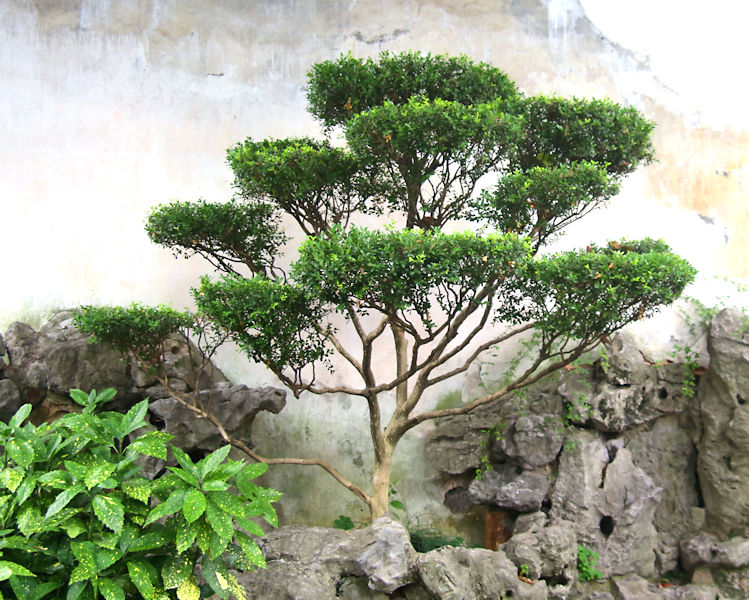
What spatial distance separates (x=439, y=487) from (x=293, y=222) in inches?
130

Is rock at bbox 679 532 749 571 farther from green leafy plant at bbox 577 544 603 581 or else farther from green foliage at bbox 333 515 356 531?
green foliage at bbox 333 515 356 531

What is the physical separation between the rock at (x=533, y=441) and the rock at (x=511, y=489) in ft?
0.44

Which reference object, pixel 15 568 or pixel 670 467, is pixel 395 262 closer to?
pixel 15 568

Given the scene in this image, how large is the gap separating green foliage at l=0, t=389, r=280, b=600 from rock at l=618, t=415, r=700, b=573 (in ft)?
13.5

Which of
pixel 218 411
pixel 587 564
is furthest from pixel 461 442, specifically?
pixel 218 411

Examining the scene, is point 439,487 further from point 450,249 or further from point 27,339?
point 27,339

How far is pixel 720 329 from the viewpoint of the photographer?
6.16 m

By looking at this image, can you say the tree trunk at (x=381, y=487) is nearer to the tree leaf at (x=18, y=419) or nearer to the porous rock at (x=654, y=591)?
the porous rock at (x=654, y=591)

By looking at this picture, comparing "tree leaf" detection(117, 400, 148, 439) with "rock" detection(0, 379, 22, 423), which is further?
"rock" detection(0, 379, 22, 423)

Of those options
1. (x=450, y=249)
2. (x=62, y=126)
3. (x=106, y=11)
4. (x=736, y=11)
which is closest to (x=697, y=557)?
(x=450, y=249)

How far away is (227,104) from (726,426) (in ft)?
20.4

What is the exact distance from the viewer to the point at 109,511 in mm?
3295

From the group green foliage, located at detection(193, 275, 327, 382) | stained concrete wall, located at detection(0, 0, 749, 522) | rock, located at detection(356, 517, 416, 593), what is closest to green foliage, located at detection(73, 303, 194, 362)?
green foliage, located at detection(193, 275, 327, 382)

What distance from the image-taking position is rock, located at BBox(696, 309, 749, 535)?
5.81 metres
